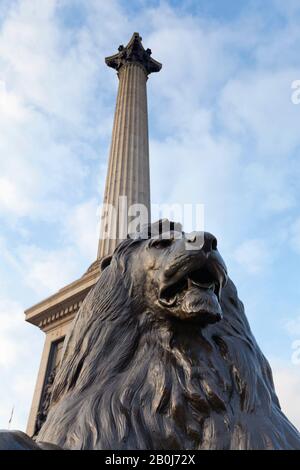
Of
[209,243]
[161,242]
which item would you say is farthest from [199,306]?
[161,242]

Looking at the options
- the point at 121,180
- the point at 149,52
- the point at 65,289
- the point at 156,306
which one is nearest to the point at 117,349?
the point at 156,306

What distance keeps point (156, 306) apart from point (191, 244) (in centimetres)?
34

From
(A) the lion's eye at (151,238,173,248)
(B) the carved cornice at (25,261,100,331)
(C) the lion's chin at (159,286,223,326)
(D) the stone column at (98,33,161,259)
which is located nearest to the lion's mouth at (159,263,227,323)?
(C) the lion's chin at (159,286,223,326)

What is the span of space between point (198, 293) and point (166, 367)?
1.07 feet

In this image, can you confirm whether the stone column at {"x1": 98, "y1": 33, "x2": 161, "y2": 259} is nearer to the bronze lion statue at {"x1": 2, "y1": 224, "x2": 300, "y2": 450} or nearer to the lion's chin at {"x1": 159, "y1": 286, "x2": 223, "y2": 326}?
the bronze lion statue at {"x1": 2, "y1": 224, "x2": 300, "y2": 450}

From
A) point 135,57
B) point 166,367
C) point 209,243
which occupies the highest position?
point 135,57

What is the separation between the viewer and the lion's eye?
222 centimetres

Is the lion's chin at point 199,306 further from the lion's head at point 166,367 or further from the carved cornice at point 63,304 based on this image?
the carved cornice at point 63,304

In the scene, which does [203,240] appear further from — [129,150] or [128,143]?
[128,143]

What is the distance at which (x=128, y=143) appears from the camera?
573 inches
